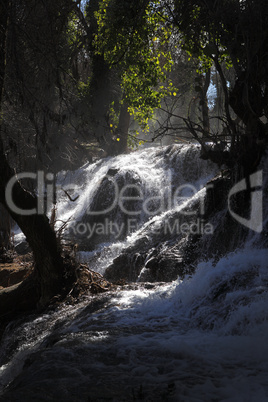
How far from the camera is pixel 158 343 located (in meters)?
4.04

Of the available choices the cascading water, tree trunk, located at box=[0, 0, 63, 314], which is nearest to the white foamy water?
the cascading water

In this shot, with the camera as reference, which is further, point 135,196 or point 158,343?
point 135,196

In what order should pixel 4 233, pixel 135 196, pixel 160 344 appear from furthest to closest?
pixel 135 196 → pixel 4 233 → pixel 160 344

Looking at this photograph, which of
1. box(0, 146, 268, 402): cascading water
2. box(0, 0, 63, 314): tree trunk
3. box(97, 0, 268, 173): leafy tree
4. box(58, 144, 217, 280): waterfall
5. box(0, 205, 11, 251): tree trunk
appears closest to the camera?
box(0, 146, 268, 402): cascading water

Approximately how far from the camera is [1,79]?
18.7 ft

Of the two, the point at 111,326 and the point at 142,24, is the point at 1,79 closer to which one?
the point at 142,24

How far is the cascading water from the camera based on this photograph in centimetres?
305

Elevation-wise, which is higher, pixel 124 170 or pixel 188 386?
pixel 124 170

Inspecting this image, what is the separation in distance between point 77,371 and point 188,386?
97 cm

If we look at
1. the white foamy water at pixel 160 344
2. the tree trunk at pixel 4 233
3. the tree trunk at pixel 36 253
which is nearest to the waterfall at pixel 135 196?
the tree trunk at pixel 4 233

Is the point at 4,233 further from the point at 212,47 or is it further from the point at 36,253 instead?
the point at 212,47

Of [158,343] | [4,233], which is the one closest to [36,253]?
[158,343]

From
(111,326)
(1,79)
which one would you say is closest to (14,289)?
(111,326)

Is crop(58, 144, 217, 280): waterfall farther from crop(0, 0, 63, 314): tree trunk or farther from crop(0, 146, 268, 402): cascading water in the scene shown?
crop(0, 146, 268, 402): cascading water
